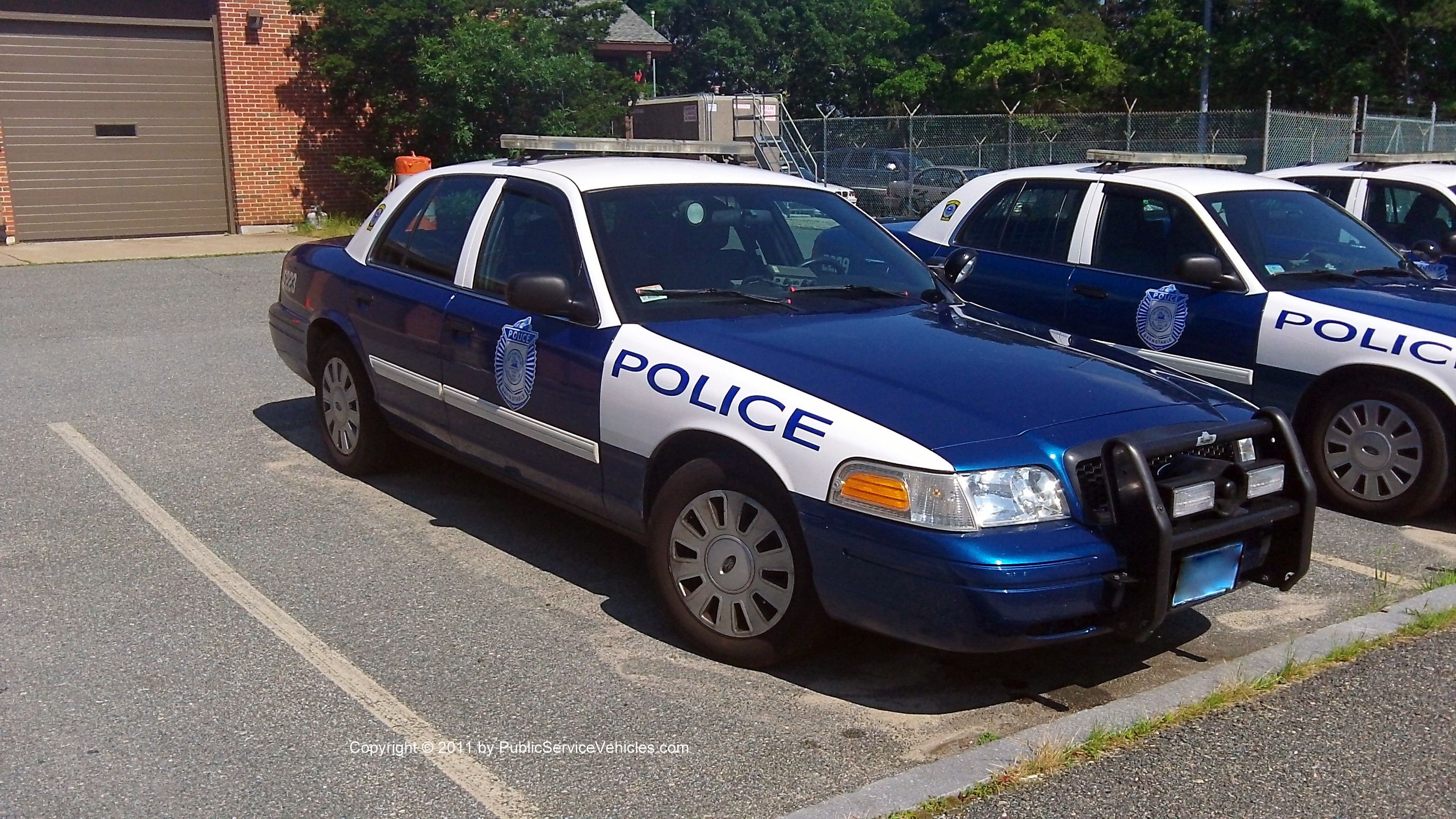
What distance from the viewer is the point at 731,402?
4.46 m

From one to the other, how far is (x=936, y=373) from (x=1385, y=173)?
670cm

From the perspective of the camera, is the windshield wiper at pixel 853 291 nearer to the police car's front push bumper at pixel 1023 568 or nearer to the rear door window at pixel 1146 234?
the police car's front push bumper at pixel 1023 568

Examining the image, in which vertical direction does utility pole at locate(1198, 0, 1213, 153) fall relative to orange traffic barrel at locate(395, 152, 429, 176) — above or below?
above

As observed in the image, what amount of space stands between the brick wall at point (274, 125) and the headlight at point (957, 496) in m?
18.0

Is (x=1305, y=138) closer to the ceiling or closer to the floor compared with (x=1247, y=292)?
closer to the ceiling

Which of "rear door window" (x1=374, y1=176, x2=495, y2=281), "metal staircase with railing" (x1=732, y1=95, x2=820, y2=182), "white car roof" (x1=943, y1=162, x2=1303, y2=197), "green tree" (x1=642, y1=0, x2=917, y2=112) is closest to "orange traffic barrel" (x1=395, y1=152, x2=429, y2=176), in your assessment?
"metal staircase with railing" (x1=732, y1=95, x2=820, y2=182)

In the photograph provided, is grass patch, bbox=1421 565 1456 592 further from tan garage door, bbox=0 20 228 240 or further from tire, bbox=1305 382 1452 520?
tan garage door, bbox=0 20 228 240

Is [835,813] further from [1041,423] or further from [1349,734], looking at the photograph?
[1349,734]

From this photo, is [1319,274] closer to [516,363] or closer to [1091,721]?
[1091,721]

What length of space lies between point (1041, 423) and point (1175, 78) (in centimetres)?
3656

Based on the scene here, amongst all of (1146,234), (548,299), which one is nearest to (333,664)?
(548,299)

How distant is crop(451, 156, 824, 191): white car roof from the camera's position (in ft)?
18.5

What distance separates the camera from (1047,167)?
828 centimetres

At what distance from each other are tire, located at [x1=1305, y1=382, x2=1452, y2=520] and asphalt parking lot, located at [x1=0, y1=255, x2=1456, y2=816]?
0.46 ft
